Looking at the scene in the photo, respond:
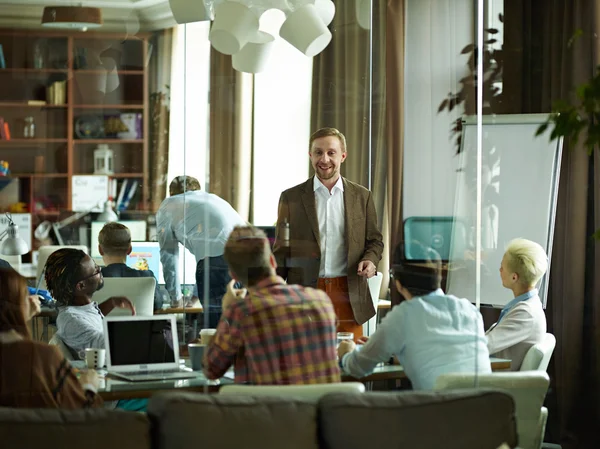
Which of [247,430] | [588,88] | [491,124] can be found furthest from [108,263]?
[588,88]

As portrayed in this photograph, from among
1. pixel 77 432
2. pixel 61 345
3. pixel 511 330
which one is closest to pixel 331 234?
pixel 511 330

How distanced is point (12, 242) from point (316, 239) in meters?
1.15

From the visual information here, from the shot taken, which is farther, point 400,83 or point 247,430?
point 400,83

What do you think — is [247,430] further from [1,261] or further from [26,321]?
[1,261]

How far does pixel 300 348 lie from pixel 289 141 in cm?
107

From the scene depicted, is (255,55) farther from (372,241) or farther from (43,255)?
(43,255)

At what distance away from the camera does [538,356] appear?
3.58 meters

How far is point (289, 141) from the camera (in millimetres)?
3609

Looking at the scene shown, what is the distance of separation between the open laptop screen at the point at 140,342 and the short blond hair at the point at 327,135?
0.97 meters

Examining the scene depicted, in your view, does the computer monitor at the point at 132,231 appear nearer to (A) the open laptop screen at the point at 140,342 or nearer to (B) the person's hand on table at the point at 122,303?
(B) the person's hand on table at the point at 122,303

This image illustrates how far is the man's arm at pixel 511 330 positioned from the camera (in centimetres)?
352

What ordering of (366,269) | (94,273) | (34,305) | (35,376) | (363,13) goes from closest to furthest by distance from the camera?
(35,376) < (34,305) < (94,273) < (366,269) < (363,13)

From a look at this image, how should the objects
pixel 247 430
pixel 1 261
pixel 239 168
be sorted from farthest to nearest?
1. pixel 239 168
2. pixel 1 261
3. pixel 247 430

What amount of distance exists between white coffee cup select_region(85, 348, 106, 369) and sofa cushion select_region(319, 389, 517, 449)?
3.03 feet
